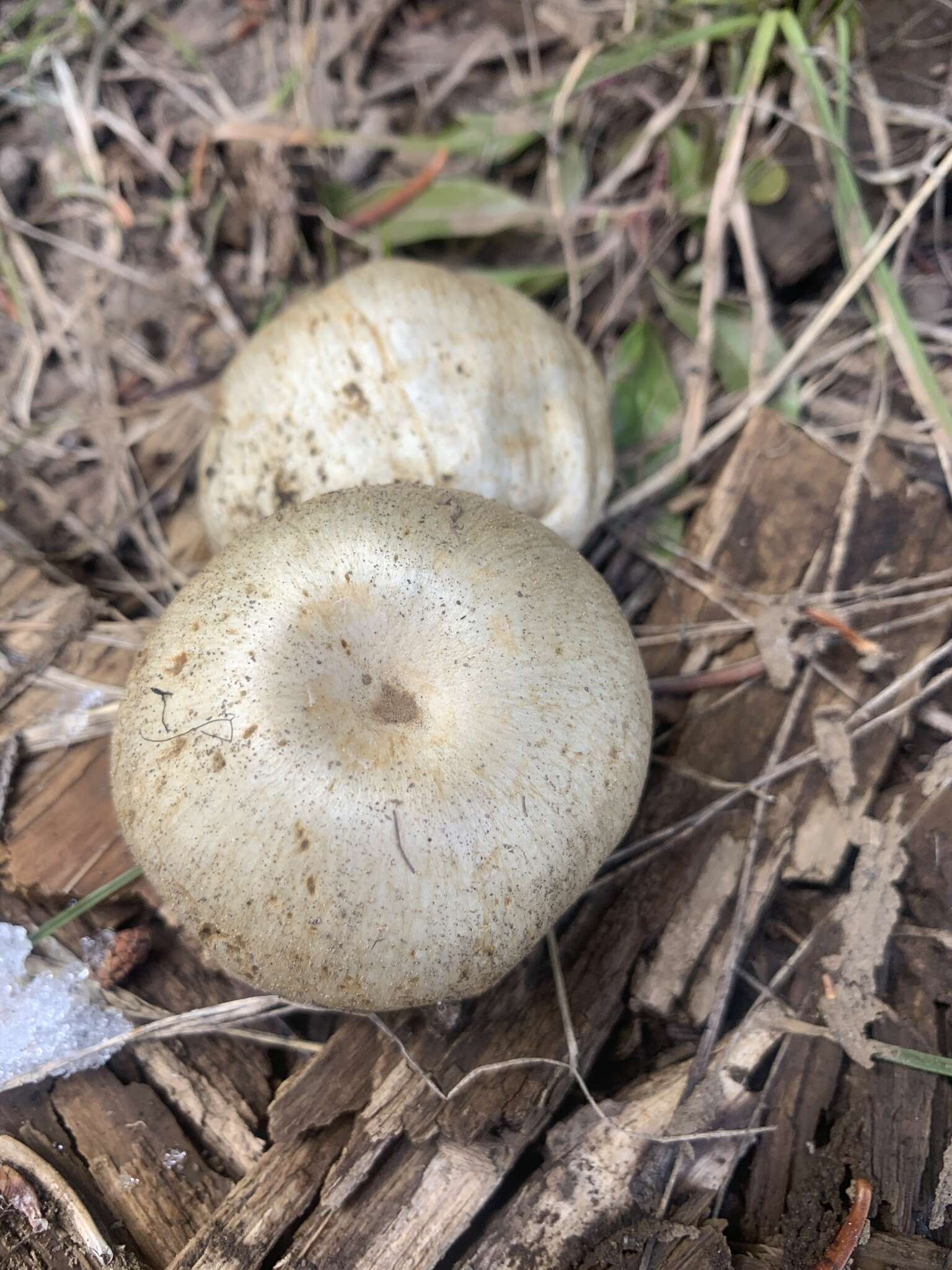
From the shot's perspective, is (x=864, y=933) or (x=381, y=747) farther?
(x=864, y=933)

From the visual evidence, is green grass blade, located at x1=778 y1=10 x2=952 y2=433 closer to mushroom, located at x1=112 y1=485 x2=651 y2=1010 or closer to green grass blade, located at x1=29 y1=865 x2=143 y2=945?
mushroom, located at x1=112 y1=485 x2=651 y2=1010

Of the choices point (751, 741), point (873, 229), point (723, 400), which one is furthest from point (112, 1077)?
point (873, 229)

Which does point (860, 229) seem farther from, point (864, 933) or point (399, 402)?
point (864, 933)

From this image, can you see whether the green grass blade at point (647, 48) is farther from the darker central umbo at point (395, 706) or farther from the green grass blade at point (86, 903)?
the green grass blade at point (86, 903)

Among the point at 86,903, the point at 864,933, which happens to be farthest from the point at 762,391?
the point at 86,903

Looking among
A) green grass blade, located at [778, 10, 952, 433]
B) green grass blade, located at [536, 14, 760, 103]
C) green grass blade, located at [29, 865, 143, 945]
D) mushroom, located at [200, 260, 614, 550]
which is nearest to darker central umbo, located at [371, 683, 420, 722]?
mushroom, located at [200, 260, 614, 550]

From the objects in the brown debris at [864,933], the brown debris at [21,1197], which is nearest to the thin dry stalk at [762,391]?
the brown debris at [864,933]
